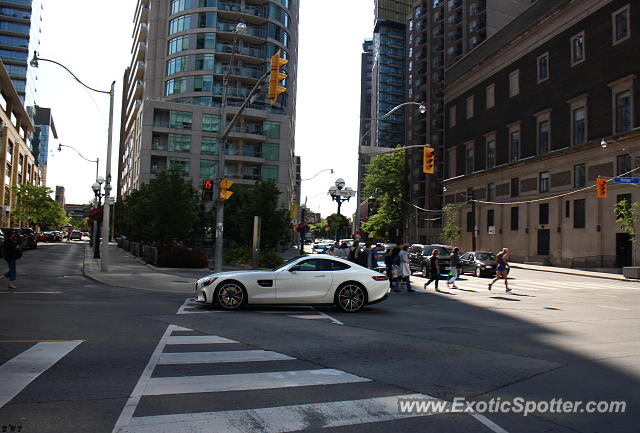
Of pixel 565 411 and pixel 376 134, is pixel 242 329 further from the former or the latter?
pixel 376 134

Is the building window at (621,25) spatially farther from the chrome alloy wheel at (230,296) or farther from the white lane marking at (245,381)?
the white lane marking at (245,381)

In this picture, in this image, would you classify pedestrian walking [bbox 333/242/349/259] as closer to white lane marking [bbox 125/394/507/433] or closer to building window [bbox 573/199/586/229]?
white lane marking [bbox 125/394/507/433]

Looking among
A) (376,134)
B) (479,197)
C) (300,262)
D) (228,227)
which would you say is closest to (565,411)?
(300,262)

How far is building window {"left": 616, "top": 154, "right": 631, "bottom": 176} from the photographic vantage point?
37656 millimetres

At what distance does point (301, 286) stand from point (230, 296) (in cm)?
174

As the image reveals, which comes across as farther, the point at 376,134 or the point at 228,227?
the point at 376,134

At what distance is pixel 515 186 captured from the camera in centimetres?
5184

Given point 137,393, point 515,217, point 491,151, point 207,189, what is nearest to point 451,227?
point 515,217

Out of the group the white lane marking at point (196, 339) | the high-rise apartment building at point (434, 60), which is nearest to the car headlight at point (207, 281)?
the white lane marking at point (196, 339)

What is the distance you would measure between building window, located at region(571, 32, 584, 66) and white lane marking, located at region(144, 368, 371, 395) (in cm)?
4546

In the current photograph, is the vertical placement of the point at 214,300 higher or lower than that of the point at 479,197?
lower

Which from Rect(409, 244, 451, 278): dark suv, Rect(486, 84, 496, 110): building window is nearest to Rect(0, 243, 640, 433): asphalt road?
Rect(409, 244, 451, 278): dark suv

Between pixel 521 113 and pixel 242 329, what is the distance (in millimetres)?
48684

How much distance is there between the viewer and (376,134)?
128125 mm
